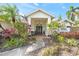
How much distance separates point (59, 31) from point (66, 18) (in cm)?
16

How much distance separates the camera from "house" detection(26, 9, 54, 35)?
6.23 ft

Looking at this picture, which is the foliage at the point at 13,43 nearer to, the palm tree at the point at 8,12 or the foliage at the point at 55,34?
the palm tree at the point at 8,12

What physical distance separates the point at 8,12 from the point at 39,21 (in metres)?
0.34

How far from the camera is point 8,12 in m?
1.90

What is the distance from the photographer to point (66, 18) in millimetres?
1915

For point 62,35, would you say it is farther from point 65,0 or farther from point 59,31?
point 65,0

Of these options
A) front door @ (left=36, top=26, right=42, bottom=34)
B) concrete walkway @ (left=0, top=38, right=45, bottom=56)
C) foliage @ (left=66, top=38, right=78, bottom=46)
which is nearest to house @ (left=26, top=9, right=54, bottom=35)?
front door @ (left=36, top=26, right=42, bottom=34)

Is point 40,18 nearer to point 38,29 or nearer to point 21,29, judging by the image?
point 38,29

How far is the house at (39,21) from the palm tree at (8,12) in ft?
0.49

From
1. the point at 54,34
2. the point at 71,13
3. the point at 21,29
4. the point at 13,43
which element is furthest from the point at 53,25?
the point at 13,43

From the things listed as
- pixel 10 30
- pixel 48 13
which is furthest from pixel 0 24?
pixel 48 13

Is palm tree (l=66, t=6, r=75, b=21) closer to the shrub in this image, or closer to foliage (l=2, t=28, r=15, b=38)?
the shrub

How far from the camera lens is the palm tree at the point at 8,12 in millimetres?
1891

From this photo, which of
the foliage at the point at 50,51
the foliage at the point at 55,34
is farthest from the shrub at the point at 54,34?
the foliage at the point at 50,51
